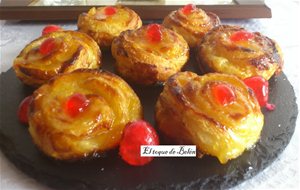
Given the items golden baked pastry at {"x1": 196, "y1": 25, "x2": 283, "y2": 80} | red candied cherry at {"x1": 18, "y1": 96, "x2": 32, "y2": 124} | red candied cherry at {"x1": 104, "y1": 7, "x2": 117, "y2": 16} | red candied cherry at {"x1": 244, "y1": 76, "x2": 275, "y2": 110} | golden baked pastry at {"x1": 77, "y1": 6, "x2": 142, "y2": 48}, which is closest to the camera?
red candied cherry at {"x1": 18, "y1": 96, "x2": 32, "y2": 124}

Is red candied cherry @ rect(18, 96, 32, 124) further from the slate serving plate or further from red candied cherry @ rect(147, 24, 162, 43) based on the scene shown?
red candied cherry @ rect(147, 24, 162, 43)

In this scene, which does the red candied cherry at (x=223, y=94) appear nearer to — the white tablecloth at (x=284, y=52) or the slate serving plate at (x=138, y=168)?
the slate serving plate at (x=138, y=168)

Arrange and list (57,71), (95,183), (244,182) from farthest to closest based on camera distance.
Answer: (57,71)
(244,182)
(95,183)

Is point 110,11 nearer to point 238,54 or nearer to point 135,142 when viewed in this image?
point 238,54

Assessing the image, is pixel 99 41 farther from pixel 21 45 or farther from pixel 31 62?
pixel 21 45

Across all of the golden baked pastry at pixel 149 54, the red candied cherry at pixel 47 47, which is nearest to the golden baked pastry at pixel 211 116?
the golden baked pastry at pixel 149 54

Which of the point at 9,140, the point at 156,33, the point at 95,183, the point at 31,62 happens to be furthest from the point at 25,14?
the point at 95,183

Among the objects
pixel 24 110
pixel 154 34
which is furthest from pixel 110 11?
pixel 24 110

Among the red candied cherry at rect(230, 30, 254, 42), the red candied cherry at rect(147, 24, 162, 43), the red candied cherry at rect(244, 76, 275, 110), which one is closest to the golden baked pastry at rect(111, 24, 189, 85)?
the red candied cherry at rect(147, 24, 162, 43)
